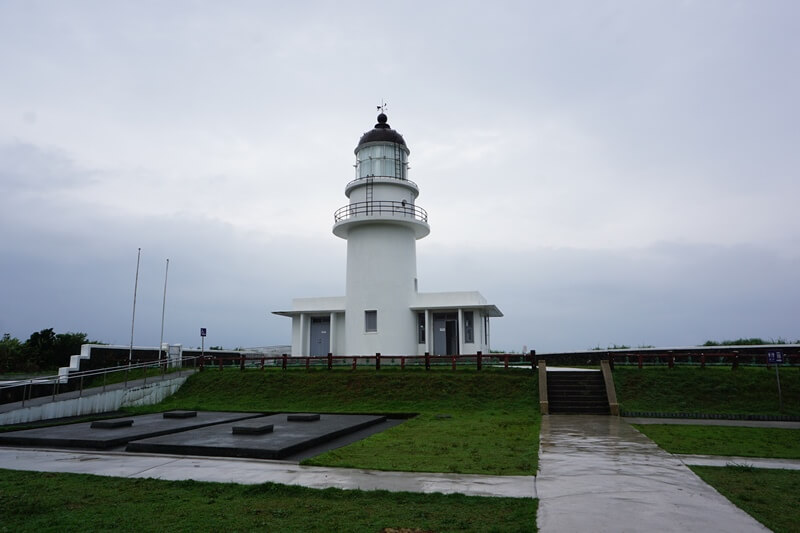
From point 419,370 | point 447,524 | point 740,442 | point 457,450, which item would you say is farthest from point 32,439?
point 740,442

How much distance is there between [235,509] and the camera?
6.47 metres

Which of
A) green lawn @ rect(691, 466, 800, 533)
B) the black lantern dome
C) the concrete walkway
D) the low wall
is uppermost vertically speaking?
the black lantern dome

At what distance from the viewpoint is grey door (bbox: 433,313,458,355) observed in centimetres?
2802

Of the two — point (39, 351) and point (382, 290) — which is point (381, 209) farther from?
point (39, 351)

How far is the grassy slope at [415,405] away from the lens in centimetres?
960

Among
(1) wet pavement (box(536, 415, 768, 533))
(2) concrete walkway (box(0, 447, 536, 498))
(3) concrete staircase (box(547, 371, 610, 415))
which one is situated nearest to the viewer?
(1) wet pavement (box(536, 415, 768, 533))

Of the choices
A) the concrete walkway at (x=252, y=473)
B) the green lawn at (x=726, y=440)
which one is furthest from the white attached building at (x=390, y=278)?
the concrete walkway at (x=252, y=473)

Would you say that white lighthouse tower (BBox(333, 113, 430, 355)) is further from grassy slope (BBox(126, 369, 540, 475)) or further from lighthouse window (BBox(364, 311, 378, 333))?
grassy slope (BBox(126, 369, 540, 475))

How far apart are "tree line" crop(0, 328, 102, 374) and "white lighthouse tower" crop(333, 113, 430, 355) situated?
1421 centimetres

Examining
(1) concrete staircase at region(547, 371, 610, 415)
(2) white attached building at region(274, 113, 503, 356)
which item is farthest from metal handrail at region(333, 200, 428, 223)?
(1) concrete staircase at region(547, 371, 610, 415)

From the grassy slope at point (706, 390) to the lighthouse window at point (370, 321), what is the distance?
11.7m

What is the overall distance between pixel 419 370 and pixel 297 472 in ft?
45.9

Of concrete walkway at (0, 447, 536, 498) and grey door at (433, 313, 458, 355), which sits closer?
concrete walkway at (0, 447, 536, 498)

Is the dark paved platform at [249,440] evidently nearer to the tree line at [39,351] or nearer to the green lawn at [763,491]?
the green lawn at [763,491]
